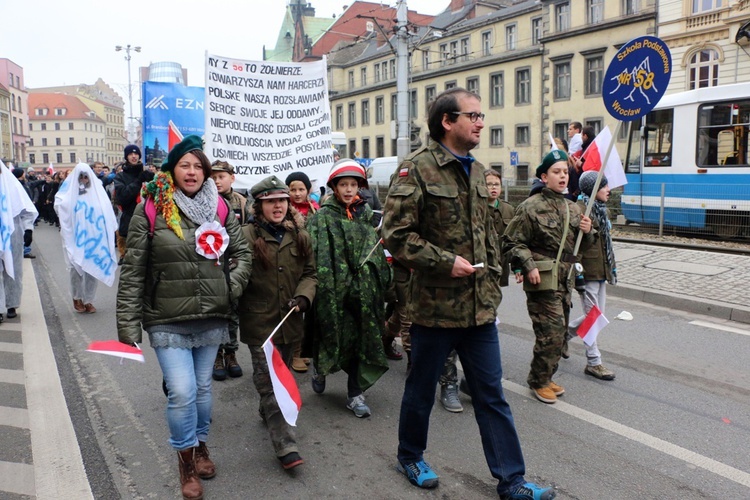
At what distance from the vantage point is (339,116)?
214 ft

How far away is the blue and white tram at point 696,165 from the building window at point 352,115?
48.1 m

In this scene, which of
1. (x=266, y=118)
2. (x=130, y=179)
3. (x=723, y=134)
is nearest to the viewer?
(x=266, y=118)

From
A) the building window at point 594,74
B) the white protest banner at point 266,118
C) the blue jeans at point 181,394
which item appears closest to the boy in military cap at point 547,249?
the blue jeans at point 181,394

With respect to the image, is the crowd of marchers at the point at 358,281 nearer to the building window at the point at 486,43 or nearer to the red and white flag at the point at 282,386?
the red and white flag at the point at 282,386

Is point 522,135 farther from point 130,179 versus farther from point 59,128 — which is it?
point 59,128

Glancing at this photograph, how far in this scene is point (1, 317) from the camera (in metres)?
7.27

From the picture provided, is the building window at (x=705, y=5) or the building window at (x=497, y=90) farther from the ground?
the building window at (x=705, y=5)

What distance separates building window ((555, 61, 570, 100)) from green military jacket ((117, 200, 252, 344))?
3977cm

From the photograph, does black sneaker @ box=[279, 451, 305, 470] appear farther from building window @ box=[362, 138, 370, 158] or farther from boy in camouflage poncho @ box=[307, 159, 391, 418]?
building window @ box=[362, 138, 370, 158]

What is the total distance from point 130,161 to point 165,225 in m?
4.80

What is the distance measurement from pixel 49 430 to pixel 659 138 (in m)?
14.6

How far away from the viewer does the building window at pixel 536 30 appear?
140ft

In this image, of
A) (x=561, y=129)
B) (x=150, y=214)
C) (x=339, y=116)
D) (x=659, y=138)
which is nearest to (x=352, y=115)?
(x=339, y=116)

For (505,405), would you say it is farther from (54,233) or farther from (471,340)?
(54,233)
